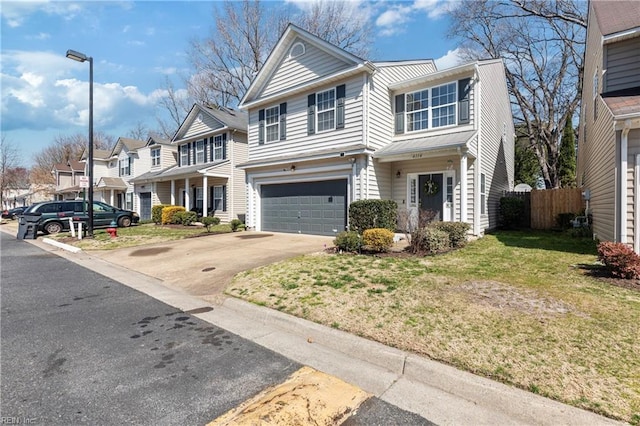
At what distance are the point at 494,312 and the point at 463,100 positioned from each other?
959cm

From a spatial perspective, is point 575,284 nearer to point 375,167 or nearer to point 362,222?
point 362,222

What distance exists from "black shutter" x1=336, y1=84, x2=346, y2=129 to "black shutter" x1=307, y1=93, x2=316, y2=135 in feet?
4.06

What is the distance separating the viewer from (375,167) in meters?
12.5

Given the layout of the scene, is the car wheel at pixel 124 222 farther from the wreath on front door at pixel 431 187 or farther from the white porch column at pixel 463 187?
the white porch column at pixel 463 187

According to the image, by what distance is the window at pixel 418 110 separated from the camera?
1280cm

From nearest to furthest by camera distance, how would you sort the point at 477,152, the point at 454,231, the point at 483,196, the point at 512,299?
the point at 512,299 → the point at 454,231 → the point at 477,152 → the point at 483,196

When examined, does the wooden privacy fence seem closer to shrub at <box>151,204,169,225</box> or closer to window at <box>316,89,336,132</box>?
window at <box>316,89,336,132</box>

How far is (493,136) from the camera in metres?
14.4

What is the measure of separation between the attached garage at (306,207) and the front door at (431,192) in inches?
116

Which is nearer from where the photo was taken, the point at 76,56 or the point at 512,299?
the point at 512,299

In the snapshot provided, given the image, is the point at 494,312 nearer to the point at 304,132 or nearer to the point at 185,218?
the point at 304,132

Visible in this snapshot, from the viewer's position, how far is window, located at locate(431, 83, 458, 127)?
1216 cm

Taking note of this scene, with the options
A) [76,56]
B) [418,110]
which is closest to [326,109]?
[418,110]

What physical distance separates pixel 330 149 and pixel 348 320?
9.41 meters
